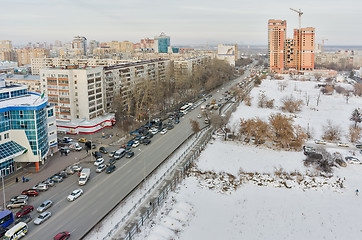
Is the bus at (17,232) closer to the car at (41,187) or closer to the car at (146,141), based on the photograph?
the car at (41,187)

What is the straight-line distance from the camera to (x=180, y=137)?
1748cm

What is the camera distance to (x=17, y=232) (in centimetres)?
825

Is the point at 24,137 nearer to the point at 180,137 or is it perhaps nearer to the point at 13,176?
the point at 13,176

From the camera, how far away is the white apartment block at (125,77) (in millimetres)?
22500

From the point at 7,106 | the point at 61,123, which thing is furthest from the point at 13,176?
the point at 61,123

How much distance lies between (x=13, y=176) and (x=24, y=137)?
1714 mm

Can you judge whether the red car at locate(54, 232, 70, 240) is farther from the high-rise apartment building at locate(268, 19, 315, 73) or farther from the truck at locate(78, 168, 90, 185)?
the high-rise apartment building at locate(268, 19, 315, 73)

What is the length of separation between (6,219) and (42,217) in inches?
40.1

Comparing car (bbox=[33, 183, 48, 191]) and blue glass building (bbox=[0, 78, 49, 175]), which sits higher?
blue glass building (bbox=[0, 78, 49, 175])

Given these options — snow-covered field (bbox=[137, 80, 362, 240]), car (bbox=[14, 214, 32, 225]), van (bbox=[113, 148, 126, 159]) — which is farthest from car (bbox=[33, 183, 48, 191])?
snow-covered field (bbox=[137, 80, 362, 240])

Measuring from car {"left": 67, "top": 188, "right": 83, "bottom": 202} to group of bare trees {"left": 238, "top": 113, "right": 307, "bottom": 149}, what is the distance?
9.92 meters

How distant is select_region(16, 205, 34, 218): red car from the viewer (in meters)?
9.42

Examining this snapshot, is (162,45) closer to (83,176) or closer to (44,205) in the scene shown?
(83,176)

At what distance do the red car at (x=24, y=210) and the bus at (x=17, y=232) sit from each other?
950mm
